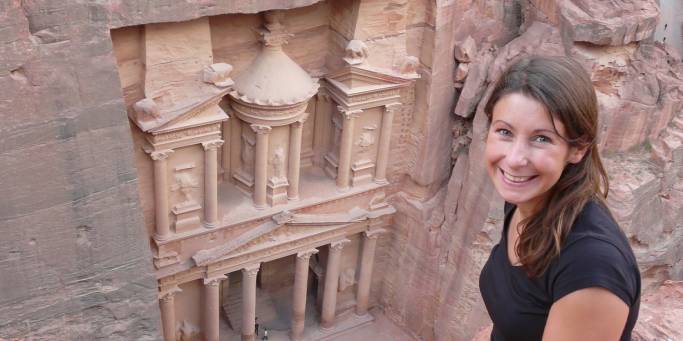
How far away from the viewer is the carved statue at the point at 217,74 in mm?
11547

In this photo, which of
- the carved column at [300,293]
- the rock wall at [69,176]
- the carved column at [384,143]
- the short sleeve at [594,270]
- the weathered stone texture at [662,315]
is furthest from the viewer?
the carved column at [300,293]

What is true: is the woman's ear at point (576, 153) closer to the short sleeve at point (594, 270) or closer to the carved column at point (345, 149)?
the short sleeve at point (594, 270)

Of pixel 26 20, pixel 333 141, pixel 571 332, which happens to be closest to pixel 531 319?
pixel 571 332

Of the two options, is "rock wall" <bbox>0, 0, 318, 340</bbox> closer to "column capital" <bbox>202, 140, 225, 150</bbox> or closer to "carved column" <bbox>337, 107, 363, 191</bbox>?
"column capital" <bbox>202, 140, 225, 150</bbox>

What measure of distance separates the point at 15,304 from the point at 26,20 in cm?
349

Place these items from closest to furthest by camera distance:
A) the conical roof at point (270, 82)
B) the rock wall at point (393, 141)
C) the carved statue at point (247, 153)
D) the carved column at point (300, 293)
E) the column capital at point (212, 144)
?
1. the rock wall at point (393, 141)
2. the column capital at point (212, 144)
3. the conical roof at point (270, 82)
4. the carved statue at point (247, 153)
5. the carved column at point (300, 293)

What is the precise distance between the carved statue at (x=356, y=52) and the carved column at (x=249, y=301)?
3.82 meters

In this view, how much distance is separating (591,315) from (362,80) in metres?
10.8

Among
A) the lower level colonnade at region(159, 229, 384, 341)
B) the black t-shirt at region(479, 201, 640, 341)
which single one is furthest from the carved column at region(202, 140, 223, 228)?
the black t-shirt at region(479, 201, 640, 341)

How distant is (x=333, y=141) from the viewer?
14.6 metres

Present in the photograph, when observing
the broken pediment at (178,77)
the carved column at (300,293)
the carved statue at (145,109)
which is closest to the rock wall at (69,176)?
the broken pediment at (178,77)

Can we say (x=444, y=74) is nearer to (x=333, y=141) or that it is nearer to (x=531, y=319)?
(x=333, y=141)

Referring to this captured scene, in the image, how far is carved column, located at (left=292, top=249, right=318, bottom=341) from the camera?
47.6ft

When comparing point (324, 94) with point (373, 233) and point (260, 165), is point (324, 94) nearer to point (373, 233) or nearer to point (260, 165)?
point (260, 165)
